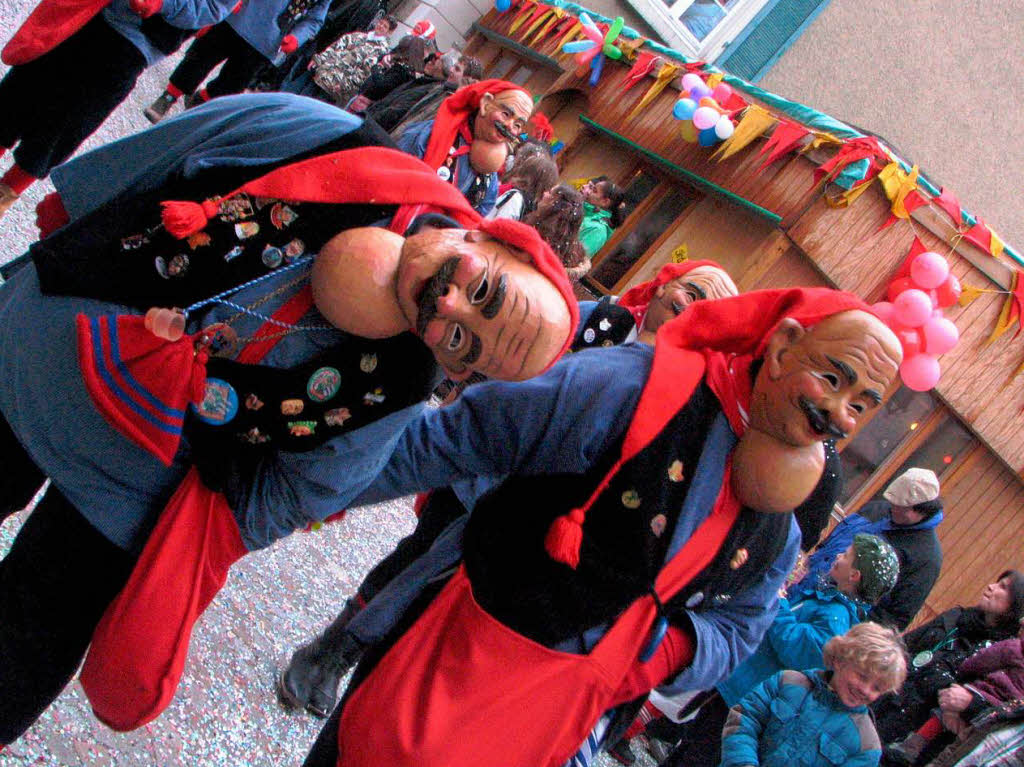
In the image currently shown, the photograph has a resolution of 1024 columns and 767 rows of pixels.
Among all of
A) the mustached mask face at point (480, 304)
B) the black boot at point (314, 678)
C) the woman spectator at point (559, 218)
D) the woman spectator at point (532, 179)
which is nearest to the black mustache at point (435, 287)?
the mustached mask face at point (480, 304)

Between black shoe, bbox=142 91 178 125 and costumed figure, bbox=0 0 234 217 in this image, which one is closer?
costumed figure, bbox=0 0 234 217

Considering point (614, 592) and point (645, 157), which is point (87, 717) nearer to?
point (614, 592)

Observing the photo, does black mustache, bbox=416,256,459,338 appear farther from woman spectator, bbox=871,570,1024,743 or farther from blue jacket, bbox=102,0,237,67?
woman spectator, bbox=871,570,1024,743

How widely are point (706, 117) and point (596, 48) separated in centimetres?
255

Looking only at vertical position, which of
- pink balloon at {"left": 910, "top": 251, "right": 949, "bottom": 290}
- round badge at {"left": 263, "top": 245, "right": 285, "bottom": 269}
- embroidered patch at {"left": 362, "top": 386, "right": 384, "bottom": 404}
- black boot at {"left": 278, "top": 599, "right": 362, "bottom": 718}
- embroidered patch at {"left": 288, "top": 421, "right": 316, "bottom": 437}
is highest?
pink balloon at {"left": 910, "top": 251, "right": 949, "bottom": 290}

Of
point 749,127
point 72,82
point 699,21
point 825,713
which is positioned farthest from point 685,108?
point 825,713

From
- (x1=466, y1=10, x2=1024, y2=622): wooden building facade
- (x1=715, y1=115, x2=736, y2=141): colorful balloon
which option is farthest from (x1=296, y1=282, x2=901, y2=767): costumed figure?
(x1=715, y1=115, x2=736, y2=141): colorful balloon

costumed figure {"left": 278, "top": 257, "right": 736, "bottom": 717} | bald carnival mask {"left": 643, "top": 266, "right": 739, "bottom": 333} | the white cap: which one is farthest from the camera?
the white cap

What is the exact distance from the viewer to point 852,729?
272cm

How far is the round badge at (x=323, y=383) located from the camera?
1.39 metres

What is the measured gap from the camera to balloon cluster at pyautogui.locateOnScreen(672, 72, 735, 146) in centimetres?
634

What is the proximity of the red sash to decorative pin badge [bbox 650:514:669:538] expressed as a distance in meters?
0.07

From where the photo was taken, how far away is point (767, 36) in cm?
939

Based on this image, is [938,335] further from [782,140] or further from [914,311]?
[782,140]
